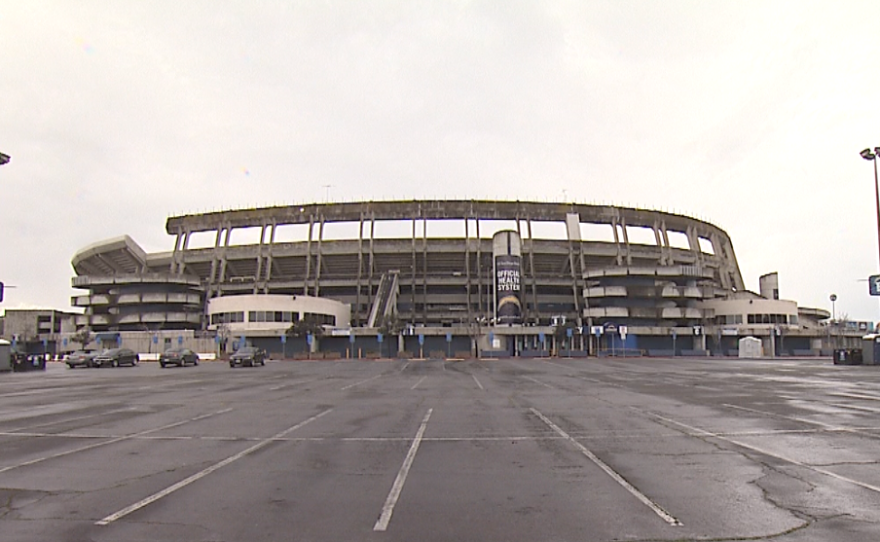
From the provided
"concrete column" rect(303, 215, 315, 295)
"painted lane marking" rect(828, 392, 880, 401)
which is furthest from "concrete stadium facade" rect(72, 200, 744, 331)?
"painted lane marking" rect(828, 392, 880, 401)

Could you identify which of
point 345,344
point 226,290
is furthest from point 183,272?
point 345,344

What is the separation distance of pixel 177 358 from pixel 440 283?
57044 millimetres

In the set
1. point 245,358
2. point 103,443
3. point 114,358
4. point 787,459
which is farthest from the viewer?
point 114,358

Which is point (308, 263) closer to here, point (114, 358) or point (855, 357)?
point (114, 358)

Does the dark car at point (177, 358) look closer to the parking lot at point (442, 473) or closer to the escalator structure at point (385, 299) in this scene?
the parking lot at point (442, 473)

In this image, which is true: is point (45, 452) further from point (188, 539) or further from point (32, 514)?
point (188, 539)

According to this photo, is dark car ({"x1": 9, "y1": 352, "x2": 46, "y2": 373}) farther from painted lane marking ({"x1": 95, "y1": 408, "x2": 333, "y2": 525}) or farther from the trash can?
the trash can

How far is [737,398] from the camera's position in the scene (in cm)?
1912

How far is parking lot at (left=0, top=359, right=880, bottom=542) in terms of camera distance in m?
5.98

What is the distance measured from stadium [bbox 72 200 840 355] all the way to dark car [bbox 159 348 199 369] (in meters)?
32.8

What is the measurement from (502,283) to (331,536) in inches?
3270

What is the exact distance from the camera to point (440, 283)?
104 metres

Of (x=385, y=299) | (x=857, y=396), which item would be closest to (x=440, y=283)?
(x=385, y=299)

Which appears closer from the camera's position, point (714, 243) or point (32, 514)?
point (32, 514)
